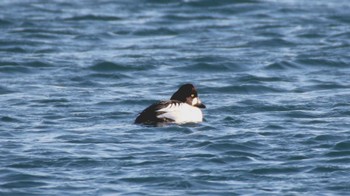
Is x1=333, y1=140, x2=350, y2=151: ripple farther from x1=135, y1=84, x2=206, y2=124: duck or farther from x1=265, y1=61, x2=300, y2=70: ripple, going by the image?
x1=265, y1=61, x2=300, y2=70: ripple

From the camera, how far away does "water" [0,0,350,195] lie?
1400 cm

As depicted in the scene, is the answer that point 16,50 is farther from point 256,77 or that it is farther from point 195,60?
point 256,77

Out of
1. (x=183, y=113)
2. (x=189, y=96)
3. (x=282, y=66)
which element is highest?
(x=189, y=96)

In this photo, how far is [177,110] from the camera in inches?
698

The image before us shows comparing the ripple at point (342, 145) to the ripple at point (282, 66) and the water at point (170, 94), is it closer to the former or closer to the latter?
the water at point (170, 94)

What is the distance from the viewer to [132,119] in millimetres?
18000

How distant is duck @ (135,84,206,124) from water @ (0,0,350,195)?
9.5 inches

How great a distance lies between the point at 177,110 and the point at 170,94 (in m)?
3.01

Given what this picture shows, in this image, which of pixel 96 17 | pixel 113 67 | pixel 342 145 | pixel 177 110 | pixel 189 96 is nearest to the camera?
pixel 342 145

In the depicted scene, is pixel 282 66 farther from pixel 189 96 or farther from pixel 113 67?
pixel 189 96

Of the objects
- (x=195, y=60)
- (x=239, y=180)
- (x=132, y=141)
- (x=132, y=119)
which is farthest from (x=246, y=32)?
(x=239, y=180)

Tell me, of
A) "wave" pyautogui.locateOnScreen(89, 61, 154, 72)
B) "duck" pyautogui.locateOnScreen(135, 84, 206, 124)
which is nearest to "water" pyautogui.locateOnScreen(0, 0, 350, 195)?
"wave" pyautogui.locateOnScreen(89, 61, 154, 72)

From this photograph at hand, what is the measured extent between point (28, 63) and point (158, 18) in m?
6.10

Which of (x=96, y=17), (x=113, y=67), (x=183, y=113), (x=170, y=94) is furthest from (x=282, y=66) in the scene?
(x=96, y=17)
